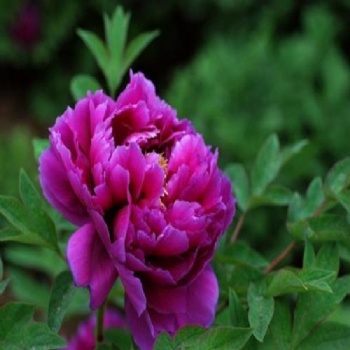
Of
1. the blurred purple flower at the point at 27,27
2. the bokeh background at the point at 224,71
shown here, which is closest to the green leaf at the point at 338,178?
the bokeh background at the point at 224,71

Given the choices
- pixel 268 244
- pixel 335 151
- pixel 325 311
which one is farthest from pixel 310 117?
pixel 325 311

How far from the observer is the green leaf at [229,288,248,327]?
0.72 metres

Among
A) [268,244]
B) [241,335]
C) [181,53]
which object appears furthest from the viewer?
[181,53]

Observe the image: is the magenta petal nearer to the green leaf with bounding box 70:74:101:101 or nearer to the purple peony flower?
the purple peony flower

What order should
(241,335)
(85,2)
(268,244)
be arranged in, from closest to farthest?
(241,335)
(268,244)
(85,2)

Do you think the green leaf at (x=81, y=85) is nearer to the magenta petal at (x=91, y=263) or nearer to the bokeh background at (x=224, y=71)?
the magenta petal at (x=91, y=263)

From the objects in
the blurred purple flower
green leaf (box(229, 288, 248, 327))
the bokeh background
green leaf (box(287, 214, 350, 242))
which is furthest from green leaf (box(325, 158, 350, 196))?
the blurred purple flower

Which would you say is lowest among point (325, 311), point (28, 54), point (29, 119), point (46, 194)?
point (29, 119)

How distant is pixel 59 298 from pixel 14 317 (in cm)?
6

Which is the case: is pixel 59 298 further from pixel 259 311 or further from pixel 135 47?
pixel 135 47

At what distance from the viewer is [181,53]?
148 inches

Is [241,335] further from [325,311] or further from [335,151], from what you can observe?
[335,151]

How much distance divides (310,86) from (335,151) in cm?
23

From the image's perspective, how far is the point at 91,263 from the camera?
2.31ft
